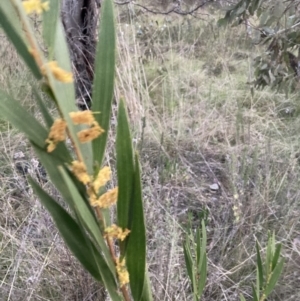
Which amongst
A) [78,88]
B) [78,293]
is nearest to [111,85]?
[78,293]

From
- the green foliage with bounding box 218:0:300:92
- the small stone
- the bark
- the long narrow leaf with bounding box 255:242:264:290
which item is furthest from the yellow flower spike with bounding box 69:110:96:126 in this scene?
the bark

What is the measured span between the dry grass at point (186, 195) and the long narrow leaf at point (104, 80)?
666mm

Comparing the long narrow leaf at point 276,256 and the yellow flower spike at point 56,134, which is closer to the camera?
Answer: the yellow flower spike at point 56,134

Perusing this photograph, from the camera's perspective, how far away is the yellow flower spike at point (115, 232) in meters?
0.36

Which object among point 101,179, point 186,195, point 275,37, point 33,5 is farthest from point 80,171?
point 186,195

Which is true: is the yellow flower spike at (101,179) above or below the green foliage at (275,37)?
above

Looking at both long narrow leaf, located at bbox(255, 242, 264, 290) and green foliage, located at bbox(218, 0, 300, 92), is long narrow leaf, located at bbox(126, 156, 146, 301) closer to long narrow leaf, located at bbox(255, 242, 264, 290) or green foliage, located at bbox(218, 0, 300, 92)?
long narrow leaf, located at bbox(255, 242, 264, 290)

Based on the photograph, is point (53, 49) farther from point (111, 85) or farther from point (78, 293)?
point (78, 293)

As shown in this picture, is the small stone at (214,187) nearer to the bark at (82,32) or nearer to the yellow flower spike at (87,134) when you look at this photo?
the bark at (82,32)

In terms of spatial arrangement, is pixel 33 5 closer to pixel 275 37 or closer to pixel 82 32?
pixel 275 37

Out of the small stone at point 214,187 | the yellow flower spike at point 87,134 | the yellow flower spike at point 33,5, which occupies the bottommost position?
the small stone at point 214,187

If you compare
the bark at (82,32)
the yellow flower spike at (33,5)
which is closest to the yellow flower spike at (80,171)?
the yellow flower spike at (33,5)

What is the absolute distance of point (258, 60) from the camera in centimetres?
144

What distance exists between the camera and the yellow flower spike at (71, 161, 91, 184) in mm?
324
